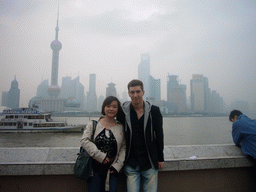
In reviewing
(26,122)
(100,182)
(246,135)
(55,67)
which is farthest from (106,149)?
(55,67)

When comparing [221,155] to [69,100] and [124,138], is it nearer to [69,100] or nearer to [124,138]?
[124,138]

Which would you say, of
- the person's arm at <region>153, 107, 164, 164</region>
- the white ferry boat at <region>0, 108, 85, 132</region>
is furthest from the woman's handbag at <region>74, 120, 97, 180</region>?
the white ferry boat at <region>0, 108, 85, 132</region>

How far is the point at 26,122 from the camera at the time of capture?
30094mm

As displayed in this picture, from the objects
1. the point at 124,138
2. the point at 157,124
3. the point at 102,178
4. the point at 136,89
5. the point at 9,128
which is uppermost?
the point at 136,89

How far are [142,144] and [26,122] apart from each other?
113ft

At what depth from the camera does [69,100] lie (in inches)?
5310

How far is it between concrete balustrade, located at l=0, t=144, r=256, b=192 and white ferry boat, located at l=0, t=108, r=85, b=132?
3065 centimetres

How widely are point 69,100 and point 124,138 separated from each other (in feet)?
465

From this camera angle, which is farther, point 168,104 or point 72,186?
point 168,104

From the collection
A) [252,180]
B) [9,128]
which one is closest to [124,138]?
[252,180]

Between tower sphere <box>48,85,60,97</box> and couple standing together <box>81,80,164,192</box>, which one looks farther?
tower sphere <box>48,85,60,97</box>

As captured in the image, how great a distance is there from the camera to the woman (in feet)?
6.61

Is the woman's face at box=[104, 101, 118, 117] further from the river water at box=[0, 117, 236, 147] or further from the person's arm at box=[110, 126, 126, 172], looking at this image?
the river water at box=[0, 117, 236, 147]

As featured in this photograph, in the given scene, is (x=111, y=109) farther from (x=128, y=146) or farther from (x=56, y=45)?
(x=56, y=45)
